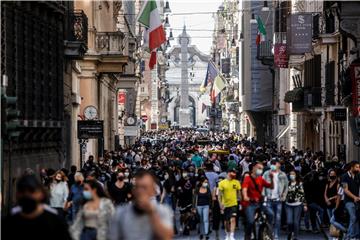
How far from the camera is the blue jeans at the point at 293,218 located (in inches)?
860

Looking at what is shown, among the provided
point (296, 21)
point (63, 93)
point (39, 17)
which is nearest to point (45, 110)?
point (39, 17)

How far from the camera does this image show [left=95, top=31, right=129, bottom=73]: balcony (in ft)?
141

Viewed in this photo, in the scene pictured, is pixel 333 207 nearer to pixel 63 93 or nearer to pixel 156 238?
pixel 63 93

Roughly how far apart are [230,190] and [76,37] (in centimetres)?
1446

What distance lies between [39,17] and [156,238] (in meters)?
19.1

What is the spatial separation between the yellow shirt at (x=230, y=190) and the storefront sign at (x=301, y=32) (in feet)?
74.6

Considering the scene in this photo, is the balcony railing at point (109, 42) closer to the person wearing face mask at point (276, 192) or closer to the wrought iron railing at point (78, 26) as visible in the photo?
the wrought iron railing at point (78, 26)

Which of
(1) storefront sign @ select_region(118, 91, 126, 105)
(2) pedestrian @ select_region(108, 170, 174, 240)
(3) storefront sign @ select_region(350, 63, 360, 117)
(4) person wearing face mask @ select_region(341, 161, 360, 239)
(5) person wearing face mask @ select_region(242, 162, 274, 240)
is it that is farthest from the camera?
(1) storefront sign @ select_region(118, 91, 126, 105)

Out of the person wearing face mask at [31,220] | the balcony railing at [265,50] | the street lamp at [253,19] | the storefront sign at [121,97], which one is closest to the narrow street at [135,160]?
the person wearing face mask at [31,220]

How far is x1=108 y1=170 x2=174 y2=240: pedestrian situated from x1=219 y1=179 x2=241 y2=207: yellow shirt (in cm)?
1199

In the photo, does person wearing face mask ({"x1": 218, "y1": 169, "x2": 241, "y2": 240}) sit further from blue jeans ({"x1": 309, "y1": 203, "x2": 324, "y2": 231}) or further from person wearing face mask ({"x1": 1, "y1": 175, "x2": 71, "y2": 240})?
person wearing face mask ({"x1": 1, "y1": 175, "x2": 71, "y2": 240})

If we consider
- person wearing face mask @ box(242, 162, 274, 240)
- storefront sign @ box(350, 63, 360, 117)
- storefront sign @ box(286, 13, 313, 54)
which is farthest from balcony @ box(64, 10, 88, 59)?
person wearing face mask @ box(242, 162, 274, 240)

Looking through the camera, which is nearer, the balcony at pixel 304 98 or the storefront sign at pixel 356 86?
the storefront sign at pixel 356 86

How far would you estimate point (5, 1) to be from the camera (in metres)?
22.9
